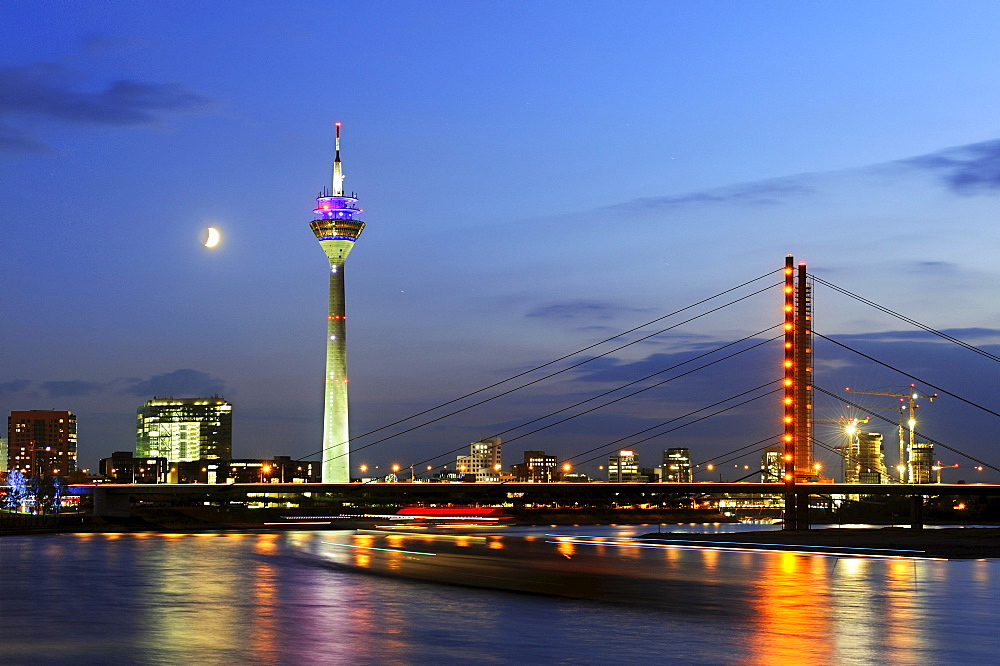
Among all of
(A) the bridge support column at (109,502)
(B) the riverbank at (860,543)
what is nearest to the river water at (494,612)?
(B) the riverbank at (860,543)

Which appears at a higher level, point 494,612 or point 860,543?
point 494,612

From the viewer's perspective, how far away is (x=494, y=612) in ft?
91.4

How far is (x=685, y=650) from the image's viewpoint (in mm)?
21188

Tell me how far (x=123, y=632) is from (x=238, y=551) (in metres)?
37.6

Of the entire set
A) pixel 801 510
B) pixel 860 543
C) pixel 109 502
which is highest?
pixel 801 510

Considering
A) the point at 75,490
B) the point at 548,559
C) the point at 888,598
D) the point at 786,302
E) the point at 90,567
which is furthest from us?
the point at 75,490

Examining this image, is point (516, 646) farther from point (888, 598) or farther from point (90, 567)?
point (90, 567)

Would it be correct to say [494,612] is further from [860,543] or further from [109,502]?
[109,502]

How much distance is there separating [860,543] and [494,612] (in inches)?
1838

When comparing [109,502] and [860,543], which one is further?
[109,502]

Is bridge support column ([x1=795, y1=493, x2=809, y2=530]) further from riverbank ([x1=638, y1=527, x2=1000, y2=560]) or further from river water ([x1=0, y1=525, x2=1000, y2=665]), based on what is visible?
river water ([x1=0, y1=525, x2=1000, y2=665])

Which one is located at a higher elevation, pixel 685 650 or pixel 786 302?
pixel 786 302

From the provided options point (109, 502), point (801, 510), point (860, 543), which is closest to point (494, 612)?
point (860, 543)

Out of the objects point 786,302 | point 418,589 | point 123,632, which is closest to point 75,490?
point 786,302
